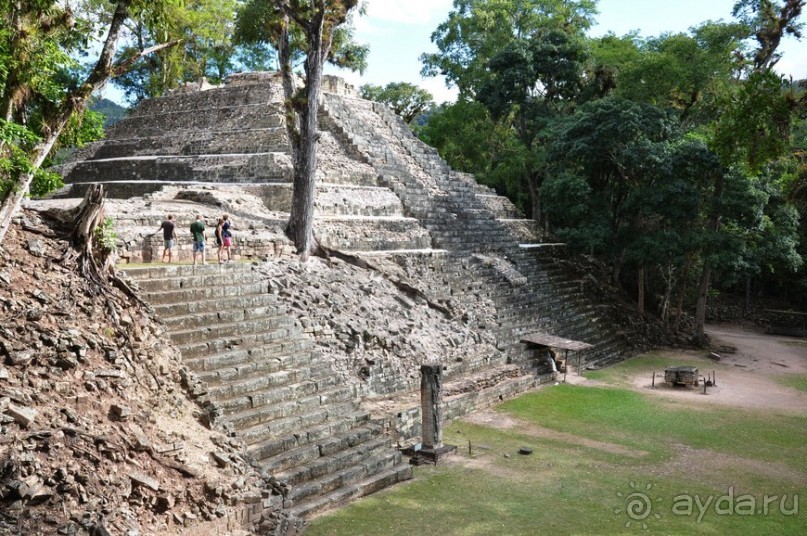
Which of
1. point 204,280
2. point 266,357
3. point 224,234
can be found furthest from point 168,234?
point 266,357

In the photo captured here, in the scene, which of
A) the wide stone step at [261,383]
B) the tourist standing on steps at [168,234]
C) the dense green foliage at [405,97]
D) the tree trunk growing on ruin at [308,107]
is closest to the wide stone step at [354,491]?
the wide stone step at [261,383]

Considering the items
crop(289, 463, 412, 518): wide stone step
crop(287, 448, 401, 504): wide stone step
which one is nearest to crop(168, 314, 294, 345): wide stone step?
crop(287, 448, 401, 504): wide stone step

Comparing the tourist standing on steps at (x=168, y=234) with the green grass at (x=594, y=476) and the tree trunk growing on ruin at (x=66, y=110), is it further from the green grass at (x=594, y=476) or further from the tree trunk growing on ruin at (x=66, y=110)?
the green grass at (x=594, y=476)

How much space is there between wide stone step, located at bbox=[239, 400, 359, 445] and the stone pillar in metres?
1.06

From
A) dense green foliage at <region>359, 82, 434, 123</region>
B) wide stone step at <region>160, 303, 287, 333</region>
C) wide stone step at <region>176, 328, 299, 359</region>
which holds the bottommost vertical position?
wide stone step at <region>176, 328, 299, 359</region>

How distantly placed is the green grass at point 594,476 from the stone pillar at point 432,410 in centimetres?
46

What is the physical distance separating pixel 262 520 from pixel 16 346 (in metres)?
3.17

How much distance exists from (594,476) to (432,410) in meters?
2.45

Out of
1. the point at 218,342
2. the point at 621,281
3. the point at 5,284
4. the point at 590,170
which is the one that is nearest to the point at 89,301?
the point at 5,284

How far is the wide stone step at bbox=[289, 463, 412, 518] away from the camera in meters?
7.85

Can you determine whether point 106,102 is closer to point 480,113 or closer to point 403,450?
point 480,113

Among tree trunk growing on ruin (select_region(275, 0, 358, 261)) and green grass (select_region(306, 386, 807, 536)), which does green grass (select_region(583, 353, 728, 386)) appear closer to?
green grass (select_region(306, 386, 807, 536))

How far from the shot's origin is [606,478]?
30.8 feet

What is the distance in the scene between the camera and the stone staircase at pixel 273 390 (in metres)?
8.37
